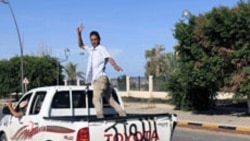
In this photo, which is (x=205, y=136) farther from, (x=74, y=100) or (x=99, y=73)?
(x=99, y=73)

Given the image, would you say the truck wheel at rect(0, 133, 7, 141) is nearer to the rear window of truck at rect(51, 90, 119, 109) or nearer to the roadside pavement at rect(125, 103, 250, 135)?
the rear window of truck at rect(51, 90, 119, 109)

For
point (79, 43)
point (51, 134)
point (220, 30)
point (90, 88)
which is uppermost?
point (220, 30)

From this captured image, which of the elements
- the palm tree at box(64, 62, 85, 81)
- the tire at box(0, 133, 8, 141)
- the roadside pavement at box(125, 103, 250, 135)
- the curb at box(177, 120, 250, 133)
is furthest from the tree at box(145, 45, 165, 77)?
the tire at box(0, 133, 8, 141)

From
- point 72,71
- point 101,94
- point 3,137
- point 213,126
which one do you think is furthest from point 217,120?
point 72,71

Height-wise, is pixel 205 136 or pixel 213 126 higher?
pixel 213 126

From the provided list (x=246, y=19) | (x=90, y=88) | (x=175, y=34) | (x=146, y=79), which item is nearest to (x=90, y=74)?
(x=90, y=88)

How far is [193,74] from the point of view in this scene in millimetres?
23781

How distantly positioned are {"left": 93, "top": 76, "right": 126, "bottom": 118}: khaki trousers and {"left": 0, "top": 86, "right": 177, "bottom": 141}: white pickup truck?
295 mm

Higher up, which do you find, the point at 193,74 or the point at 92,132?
the point at 193,74

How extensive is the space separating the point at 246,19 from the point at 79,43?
43.0 feet

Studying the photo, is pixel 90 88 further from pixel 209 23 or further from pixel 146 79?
pixel 146 79

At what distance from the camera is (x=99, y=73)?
977 centimetres

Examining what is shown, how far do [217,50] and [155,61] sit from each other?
48.8 m

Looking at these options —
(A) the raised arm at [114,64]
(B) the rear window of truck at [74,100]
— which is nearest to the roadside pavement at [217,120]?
(B) the rear window of truck at [74,100]
